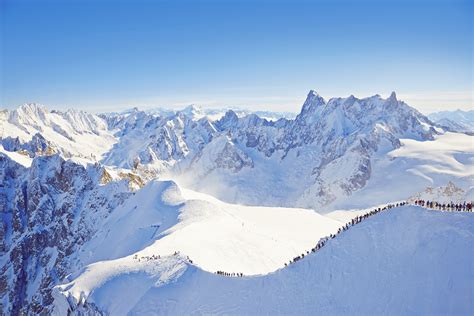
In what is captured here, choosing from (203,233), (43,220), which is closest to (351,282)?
(203,233)

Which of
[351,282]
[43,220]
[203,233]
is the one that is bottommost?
[43,220]

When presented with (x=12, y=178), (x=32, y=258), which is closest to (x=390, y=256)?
(x=32, y=258)

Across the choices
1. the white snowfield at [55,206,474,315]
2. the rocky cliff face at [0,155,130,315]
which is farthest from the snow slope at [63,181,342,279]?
the rocky cliff face at [0,155,130,315]

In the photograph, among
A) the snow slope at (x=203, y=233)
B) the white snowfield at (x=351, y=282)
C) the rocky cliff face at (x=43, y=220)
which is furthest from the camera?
the rocky cliff face at (x=43, y=220)

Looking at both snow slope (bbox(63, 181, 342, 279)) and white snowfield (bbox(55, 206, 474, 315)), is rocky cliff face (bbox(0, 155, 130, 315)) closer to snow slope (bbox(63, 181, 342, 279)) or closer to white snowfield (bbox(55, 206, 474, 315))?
A: snow slope (bbox(63, 181, 342, 279))

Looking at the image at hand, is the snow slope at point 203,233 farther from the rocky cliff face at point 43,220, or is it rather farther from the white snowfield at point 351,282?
the rocky cliff face at point 43,220

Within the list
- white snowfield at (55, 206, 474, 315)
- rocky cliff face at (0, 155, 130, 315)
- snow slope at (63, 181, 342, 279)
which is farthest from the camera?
rocky cliff face at (0, 155, 130, 315)

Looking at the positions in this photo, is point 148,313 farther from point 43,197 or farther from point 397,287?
point 43,197

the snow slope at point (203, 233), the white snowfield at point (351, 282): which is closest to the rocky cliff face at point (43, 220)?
the snow slope at point (203, 233)

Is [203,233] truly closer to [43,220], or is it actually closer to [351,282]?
[351,282]
